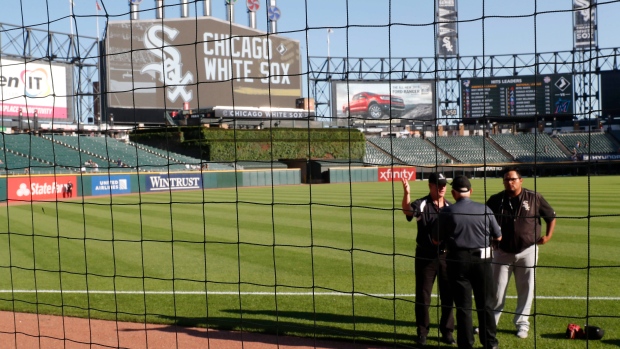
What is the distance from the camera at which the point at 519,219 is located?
6.07 meters

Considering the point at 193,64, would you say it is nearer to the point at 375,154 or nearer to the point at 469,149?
the point at 375,154

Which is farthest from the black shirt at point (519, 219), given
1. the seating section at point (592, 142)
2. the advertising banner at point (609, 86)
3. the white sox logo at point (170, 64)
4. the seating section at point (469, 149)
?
the advertising banner at point (609, 86)

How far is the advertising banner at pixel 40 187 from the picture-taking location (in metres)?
26.0

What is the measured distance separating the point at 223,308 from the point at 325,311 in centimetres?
121

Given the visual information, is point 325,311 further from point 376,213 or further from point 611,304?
point 376,213

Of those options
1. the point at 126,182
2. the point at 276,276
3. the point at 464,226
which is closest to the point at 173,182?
the point at 126,182

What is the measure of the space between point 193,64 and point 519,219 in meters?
41.6

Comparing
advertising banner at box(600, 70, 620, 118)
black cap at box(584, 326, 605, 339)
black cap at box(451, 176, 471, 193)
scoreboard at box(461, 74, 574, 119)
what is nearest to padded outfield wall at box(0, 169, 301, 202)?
black cap at box(451, 176, 471, 193)

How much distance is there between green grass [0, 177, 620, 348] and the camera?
20.8ft

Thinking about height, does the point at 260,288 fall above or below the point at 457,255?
below

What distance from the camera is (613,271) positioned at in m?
9.34

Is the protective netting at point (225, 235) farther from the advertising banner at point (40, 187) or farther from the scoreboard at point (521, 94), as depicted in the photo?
the scoreboard at point (521, 94)

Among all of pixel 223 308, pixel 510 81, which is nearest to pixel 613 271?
pixel 223 308

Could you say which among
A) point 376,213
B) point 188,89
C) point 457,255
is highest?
point 188,89
